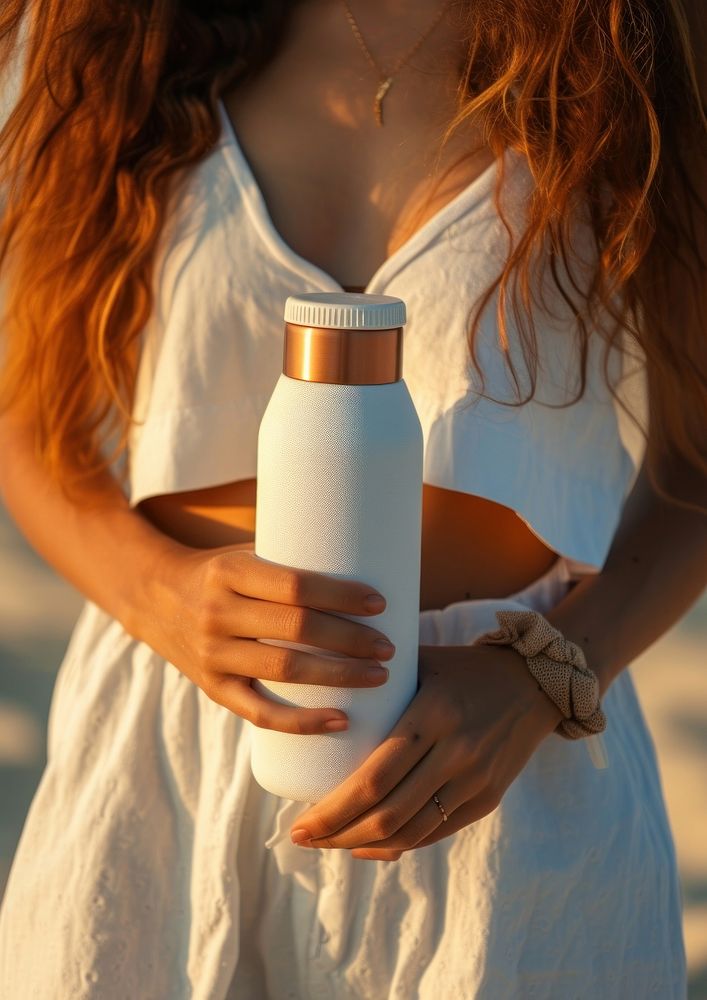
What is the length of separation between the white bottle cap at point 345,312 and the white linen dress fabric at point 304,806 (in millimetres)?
278

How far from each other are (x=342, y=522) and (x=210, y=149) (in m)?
0.50

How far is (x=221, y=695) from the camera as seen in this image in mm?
900

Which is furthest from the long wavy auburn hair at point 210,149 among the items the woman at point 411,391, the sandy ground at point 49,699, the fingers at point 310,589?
the sandy ground at point 49,699

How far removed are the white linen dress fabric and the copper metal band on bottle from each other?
283 millimetres

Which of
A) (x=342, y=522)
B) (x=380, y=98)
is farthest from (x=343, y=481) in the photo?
(x=380, y=98)

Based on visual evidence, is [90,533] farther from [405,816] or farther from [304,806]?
[405,816]

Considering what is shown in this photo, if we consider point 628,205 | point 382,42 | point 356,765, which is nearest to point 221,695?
point 356,765

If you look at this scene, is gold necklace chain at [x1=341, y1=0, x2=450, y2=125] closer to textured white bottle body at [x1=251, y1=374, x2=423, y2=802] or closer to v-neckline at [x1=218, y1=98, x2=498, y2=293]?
v-neckline at [x1=218, y1=98, x2=498, y2=293]

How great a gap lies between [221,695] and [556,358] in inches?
16.7

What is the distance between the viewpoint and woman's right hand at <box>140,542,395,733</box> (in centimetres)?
81

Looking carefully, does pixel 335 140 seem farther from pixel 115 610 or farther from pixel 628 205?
pixel 115 610

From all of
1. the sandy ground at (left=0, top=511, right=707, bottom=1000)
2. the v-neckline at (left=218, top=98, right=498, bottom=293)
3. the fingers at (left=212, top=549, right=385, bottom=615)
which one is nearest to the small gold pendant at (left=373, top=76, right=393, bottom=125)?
the v-neckline at (left=218, top=98, right=498, bottom=293)

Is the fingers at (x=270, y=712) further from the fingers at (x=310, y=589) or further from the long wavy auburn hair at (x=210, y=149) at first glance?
the long wavy auburn hair at (x=210, y=149)

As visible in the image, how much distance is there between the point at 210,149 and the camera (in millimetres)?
1136
